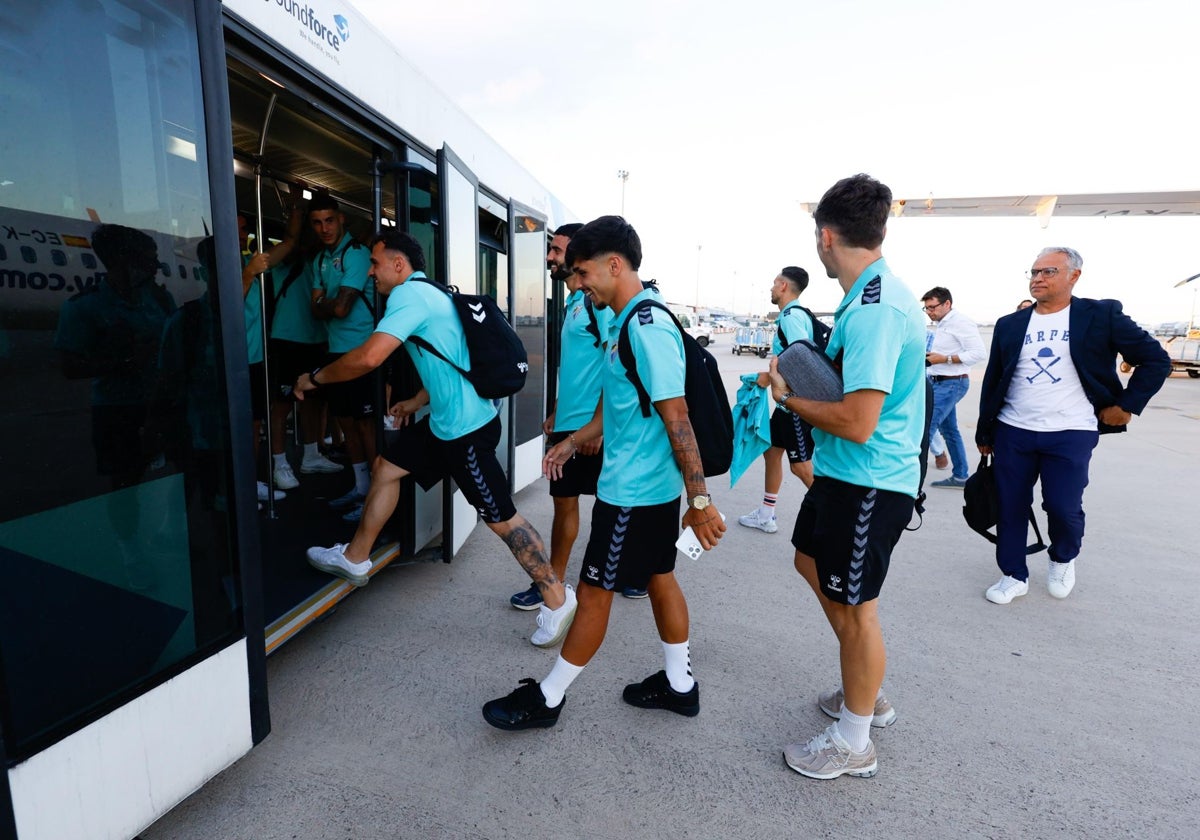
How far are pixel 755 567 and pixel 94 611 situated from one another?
11.4ft

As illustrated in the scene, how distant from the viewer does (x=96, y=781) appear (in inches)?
62.4

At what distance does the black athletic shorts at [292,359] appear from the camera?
460 centimetres

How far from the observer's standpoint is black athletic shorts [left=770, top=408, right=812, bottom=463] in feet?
10.6

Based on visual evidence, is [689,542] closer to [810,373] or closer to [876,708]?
[810,373]

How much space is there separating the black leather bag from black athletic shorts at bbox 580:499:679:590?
7.95ft

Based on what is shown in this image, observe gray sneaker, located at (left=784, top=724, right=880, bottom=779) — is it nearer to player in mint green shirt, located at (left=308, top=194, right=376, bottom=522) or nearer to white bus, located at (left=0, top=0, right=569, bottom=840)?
white bus, located at (left=0, top=0, right=569, bottom=840)

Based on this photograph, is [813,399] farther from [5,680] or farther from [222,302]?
[5,680]

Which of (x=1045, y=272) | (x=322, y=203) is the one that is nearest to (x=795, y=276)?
(x=1045, y=272)

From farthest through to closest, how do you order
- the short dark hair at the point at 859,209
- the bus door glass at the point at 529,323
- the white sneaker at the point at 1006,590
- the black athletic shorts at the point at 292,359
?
the bus door glass at the point at 529,323
the black athletic shorts at the point at 292,359
the white sneaker at the point at 1006,590
the short dark hair at the point at 859,209

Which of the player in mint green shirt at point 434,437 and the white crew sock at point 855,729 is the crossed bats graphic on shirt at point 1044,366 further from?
the player in mint green shirt at point 434,437

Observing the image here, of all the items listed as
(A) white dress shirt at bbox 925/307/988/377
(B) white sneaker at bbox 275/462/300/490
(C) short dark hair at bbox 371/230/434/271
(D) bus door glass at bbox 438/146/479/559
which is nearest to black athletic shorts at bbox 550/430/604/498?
(D) bus door glass at bbox 438/146/479/559

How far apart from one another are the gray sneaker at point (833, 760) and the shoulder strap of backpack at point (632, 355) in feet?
4.39

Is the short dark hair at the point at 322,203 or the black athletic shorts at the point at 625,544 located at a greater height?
the short dark hair at the point at 322,203

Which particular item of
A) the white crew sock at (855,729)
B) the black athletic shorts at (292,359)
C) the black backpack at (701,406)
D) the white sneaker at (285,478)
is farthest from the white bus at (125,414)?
the white sneaker at (285,478)
